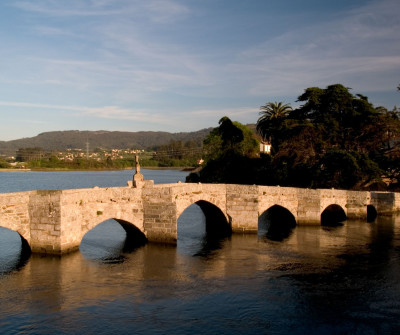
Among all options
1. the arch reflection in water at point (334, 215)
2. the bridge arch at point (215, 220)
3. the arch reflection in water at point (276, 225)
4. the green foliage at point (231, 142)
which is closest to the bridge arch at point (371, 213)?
the arch reflection in water at point (334, 215)

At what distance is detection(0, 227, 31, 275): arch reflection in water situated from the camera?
1797 centimetres

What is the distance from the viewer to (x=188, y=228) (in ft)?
97.9

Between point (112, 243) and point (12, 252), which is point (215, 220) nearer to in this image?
point (112, 243)

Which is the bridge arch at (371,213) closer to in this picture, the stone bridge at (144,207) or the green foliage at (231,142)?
the stone bridge at (144,207)

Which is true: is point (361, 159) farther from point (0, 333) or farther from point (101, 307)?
point (0, 333)

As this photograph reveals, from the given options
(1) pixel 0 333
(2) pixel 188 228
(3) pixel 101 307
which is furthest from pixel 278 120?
(1) pixel 0 333

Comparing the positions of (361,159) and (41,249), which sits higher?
(361,159)

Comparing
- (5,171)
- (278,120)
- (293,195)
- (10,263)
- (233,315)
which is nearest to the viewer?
(233,315)

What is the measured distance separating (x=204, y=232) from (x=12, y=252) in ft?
42.4

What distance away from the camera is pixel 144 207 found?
2222 centimetres

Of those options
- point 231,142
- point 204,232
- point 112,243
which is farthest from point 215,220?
point 231,142

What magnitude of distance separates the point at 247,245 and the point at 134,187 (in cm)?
791

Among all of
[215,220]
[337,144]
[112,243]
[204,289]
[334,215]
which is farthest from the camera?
[337,144]

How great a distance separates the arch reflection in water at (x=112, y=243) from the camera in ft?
67.2
